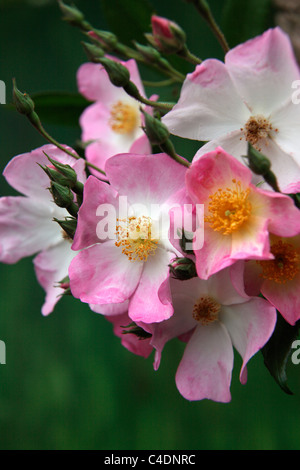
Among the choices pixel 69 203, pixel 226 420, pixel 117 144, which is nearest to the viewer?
pixel 69 203

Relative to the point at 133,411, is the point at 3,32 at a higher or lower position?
higher

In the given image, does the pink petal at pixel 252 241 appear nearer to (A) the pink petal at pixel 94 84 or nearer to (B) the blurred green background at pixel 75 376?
(A) the pink petal at pixel 94 84

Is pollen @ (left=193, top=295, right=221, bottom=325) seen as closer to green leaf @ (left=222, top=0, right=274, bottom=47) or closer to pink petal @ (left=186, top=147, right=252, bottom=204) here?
pink petal @ (left=186, top=147, right=252, bottom=204)

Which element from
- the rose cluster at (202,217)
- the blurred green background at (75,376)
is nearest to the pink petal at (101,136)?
the rose cluster at (202,217)

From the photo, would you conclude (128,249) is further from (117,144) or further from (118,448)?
(118,448)

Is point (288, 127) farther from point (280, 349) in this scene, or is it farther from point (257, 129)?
point (280, 349)
